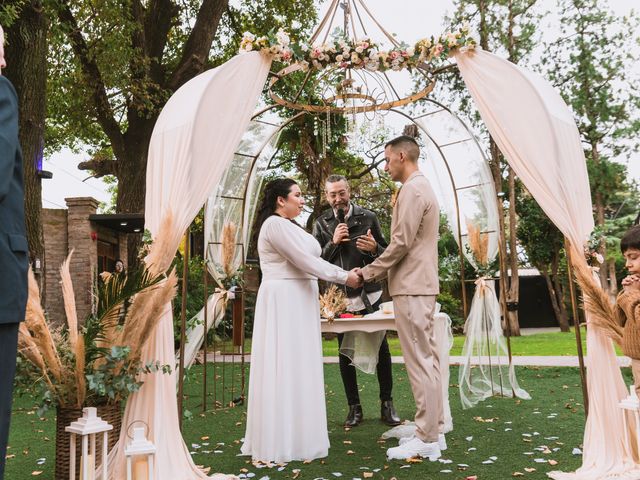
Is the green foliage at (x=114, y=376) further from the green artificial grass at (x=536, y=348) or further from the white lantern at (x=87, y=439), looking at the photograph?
the green artificial grass at (x=536, y=348)

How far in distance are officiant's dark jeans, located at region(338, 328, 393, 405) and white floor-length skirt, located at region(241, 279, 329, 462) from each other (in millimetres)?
1064

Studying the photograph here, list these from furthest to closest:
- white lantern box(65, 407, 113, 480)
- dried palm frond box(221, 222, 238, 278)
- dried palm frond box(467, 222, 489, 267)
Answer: dried palm frond box(467, 222, 489, 267)
dried palm frond box(221, 222, 238, 278)
white lantern box(65, 407, 113, 480)

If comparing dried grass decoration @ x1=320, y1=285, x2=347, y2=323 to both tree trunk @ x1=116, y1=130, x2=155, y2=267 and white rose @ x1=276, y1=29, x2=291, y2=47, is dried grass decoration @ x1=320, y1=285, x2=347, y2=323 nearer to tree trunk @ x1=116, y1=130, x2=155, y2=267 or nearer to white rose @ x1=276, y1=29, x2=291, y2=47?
white rose @ x1=276, y1=29, x2=291, y2=47

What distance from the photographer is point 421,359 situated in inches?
164

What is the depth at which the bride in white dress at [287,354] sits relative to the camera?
416 centimetres

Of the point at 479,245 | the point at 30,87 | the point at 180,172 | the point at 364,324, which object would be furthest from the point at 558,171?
the point at 30,87

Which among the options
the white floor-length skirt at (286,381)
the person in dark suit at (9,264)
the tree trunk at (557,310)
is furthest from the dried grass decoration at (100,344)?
the tree trunk at (557,310)

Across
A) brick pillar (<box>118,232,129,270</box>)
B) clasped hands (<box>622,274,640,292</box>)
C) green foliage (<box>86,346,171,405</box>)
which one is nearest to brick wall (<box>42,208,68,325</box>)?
brick pillar (<box>118,232,129,270</box>)

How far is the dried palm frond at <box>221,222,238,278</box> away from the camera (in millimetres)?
6133

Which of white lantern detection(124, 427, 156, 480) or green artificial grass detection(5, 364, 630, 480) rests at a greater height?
white lantern detection(124, 427, 156, 480)

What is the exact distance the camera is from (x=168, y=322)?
144 inches

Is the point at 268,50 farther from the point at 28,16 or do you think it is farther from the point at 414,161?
the point at 28,16

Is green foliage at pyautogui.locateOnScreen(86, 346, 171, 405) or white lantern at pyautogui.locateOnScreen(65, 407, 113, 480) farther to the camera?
green foliage at pyautogui.locateOnScreen(86, 346, 171, 405)

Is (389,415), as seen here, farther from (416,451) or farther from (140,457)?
(140,457)
